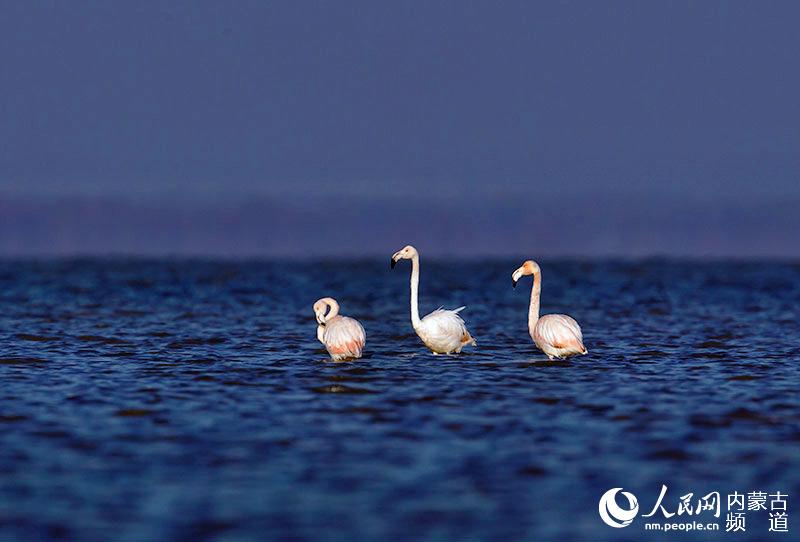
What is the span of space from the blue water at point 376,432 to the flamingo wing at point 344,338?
0.58 metres

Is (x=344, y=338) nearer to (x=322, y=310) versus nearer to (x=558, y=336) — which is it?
(x=322, y=310)

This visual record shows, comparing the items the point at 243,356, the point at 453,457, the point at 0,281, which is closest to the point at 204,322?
the point at 243,356

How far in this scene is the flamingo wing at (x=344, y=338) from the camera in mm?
21375

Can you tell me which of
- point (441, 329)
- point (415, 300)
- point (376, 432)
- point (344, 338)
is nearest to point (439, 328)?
point (441, 329)

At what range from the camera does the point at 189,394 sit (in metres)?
18.1

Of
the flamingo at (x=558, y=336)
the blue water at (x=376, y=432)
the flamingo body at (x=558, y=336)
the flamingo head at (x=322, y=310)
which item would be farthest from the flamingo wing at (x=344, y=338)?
the flamingo body at (x=558, y=336)

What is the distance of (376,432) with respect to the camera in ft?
48.9

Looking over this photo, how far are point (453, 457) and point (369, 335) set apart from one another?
16.5m

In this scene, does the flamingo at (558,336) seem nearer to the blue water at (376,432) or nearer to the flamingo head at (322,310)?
the blue water at (376,432)

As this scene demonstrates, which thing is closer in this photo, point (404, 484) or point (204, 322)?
point (404, 484)

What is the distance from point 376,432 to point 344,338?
6549 mm

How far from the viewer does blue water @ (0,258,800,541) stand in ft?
35.6

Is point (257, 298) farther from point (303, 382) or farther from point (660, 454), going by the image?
point (660, 454)

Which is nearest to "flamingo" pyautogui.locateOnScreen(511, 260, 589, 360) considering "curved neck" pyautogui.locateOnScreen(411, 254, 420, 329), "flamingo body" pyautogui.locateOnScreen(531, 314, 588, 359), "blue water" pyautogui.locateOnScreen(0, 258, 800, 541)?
"flamingo body" pyautogui.locateOnScreen(531, 314, 588, 359)
